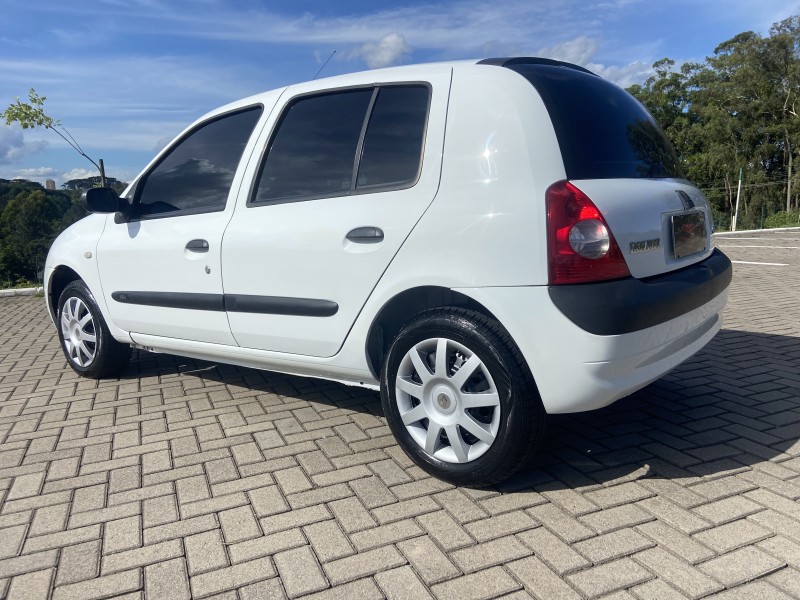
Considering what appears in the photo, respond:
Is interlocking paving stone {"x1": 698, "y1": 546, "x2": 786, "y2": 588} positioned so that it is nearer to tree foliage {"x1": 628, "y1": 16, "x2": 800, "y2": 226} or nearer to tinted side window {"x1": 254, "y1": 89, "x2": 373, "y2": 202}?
tinted side window {"x1": 254, "y1": 89, "x2": 373, "y2": 202}

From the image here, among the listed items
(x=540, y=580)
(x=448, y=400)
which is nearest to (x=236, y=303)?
(x=448, y=400)

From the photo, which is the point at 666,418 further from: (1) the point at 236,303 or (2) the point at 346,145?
(1) the point at 236,303

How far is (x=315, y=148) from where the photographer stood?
11.0ft

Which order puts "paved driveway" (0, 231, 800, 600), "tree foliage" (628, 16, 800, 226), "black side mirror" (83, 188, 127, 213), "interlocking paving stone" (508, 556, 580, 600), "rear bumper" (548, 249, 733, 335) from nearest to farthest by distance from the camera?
1. "interlocking paving stone" (508, 556, 580, 600)
2. "paved driveway" (0, 231, 800, 600)
3. "rear bumper" (548, 249, 733, 335)
4. "black side mirror" (83, 188, 127, 213)
5. "tree foliage" (628, 16, 800, 226)

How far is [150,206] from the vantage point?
13.6 feet

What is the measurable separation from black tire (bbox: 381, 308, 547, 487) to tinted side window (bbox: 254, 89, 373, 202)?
87 centimetres

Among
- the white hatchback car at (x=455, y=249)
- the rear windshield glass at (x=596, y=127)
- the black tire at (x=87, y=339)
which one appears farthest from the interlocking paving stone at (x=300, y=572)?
the black tire at (x=87, y=339)

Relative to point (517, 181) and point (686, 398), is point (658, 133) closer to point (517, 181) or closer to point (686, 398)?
point (517, 181)

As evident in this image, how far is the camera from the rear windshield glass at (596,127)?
2.67 meters

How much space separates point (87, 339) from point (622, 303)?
12.3 ft

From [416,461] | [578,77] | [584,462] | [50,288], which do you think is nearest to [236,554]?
[416,461]

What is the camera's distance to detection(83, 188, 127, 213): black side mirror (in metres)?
4.05

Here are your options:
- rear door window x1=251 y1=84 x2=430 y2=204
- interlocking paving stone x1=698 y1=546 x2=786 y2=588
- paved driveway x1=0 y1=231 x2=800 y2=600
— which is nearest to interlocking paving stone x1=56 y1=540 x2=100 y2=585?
paved driveway x1=0 y1=231 x2=800 y2=600

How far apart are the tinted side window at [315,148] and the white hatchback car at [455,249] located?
1cm
